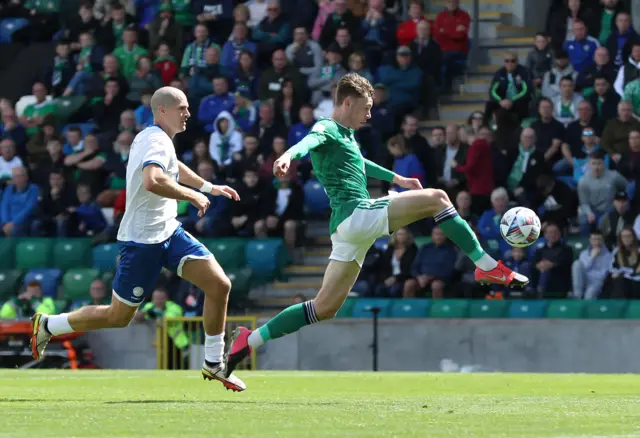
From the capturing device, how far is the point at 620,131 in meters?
20.9

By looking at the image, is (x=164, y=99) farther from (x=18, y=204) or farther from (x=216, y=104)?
(x=18, y=204)

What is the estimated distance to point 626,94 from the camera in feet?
69.9

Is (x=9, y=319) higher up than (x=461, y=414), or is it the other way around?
(x=461, y=414)

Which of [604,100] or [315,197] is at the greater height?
[604,100]

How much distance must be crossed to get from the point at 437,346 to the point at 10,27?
1268cm

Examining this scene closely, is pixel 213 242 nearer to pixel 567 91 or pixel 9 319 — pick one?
pixel 9 319

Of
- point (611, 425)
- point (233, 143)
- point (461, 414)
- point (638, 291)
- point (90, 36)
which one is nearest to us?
point (611, 425)

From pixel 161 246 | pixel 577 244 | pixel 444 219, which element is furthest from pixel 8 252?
pixel 444 219

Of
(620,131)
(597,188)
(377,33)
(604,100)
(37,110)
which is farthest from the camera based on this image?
(37,110)

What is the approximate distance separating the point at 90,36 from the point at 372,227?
1693 cm

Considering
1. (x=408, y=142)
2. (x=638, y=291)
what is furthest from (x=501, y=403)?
(x=408, y=142)

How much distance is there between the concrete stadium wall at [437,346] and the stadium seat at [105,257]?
1.88 m

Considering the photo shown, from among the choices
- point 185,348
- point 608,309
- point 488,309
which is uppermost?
point 608,309

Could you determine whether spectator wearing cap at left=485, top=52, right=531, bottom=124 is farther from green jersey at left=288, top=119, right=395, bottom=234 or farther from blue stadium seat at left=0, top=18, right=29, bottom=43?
green jersey at left=288, top=119, right=395, bottom=234
